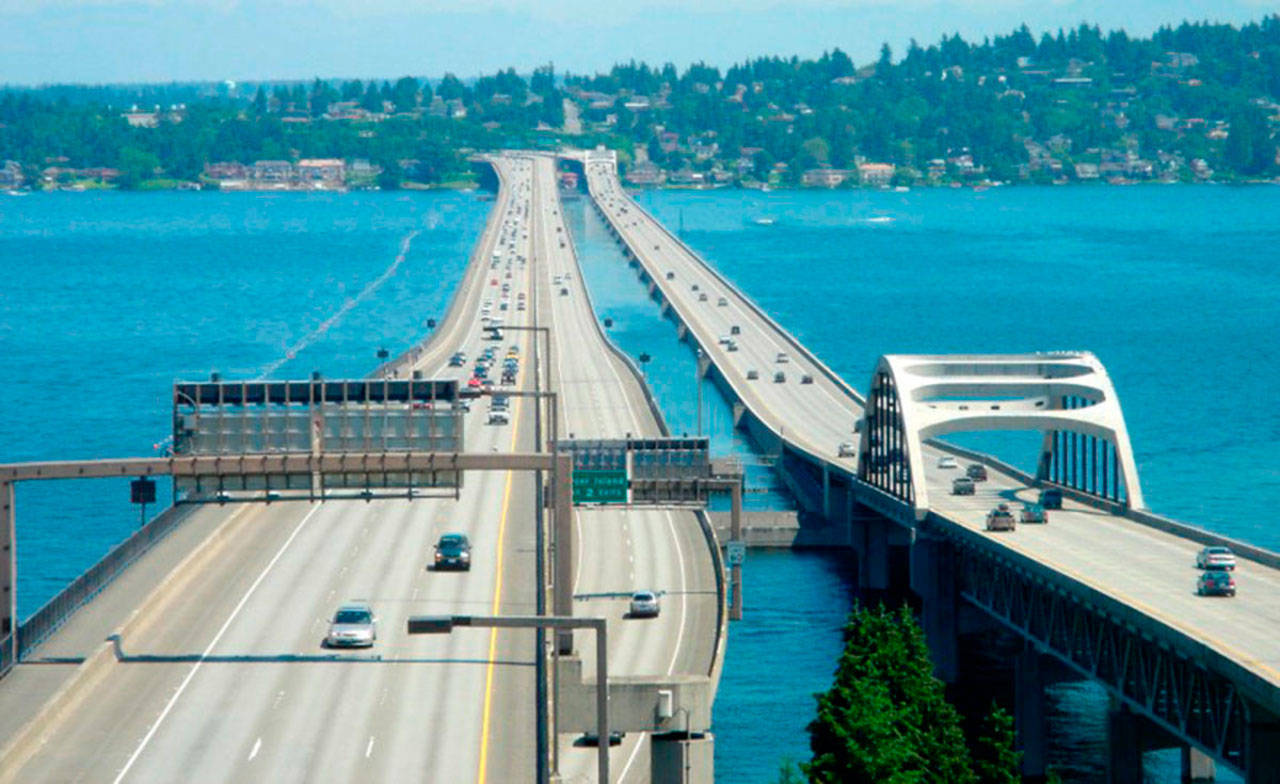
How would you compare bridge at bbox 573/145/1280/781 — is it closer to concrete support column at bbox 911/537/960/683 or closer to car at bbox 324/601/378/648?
concrete support column at bbox 911/537/960/683

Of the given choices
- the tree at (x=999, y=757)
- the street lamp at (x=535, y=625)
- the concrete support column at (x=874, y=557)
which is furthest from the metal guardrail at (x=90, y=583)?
the concrete support column at (x=874, y=557)

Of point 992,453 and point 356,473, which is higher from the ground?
point 356,473

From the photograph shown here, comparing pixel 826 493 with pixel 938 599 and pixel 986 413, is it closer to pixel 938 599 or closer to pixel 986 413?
pixel 986 413

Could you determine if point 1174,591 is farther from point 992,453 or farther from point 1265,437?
point 1265,437

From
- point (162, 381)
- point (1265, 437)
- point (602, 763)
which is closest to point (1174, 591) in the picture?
point (602, 763)

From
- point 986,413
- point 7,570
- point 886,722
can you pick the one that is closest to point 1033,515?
point 986,413

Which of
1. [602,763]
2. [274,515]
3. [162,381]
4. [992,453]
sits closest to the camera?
[602,763]

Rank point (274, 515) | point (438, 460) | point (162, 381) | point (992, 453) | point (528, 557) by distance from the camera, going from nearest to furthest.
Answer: point (438, 460) → point (528, 557) → point (274, 515) → point (992, 453) → point (162, 381)
